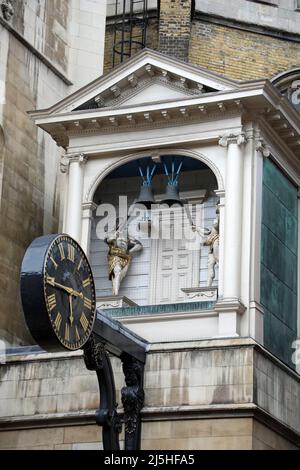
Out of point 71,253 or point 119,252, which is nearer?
point 71,253

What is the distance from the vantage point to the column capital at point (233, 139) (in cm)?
2916

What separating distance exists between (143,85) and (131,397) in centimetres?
685

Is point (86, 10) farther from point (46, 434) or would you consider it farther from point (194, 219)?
point (46, 434)

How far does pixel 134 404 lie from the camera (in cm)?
2725

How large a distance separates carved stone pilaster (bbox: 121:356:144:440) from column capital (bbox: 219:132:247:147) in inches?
191

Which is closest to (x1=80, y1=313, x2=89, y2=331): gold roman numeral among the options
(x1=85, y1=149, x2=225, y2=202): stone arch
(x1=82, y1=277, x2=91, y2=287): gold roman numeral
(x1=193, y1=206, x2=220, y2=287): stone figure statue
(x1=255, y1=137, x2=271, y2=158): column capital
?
(x1=82, y1=277, x2=91, y2=287): gold roman numeral

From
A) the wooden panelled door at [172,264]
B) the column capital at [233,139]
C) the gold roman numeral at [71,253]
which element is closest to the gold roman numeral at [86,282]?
the gold roman numeral at [71,253]

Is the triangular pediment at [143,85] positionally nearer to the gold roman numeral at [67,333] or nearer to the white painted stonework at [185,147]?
the white painted stonework at [185,147]

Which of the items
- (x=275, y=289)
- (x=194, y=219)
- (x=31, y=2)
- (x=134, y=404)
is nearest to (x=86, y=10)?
(x=31, y=2)

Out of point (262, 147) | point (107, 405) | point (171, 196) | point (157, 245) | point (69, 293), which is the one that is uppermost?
point (262, 147)

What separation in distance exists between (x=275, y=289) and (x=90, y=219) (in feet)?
13.2

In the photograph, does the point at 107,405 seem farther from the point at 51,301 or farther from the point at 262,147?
the point at 262,147

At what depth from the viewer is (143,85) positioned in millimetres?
30375

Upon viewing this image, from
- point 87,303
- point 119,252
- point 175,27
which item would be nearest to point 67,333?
point 87,303
